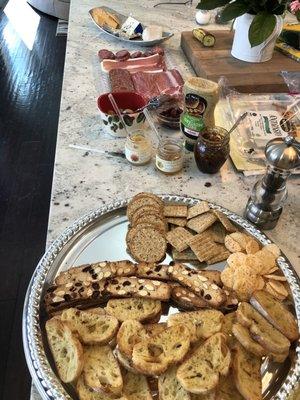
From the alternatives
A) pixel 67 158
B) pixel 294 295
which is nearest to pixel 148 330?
pixel 294 295

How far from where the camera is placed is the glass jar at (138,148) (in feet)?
3.78

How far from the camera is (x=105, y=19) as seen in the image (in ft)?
6.02

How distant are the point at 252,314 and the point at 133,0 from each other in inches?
72.6

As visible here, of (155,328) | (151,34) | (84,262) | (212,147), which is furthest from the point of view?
(151,34)

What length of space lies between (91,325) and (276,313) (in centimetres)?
35

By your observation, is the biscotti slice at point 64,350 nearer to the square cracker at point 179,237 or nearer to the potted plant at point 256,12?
the square cracker at point 179,237

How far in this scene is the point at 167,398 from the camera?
26.4 inches

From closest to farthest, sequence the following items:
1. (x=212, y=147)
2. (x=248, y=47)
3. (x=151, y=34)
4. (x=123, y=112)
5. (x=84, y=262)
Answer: (x=84, y=262) → (x=212, y=147) → (x=123, y=112) → (x=248, y=47) → (x=151, y=34)

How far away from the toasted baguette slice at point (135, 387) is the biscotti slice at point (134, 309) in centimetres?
11

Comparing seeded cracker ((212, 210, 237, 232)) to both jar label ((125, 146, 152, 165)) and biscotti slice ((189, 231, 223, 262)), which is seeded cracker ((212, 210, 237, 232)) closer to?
biscotti slice ((189, 231, 223, 262))

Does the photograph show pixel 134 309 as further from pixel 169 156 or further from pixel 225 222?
pixel 169 156

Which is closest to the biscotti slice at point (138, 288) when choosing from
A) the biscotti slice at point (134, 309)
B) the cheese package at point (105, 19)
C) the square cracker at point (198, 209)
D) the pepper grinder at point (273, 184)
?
the biscotti slice at point (134, 309)

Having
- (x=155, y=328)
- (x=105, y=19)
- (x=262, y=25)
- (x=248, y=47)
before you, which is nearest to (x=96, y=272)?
(x=155, y=328)

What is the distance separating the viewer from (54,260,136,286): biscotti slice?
848 mm
